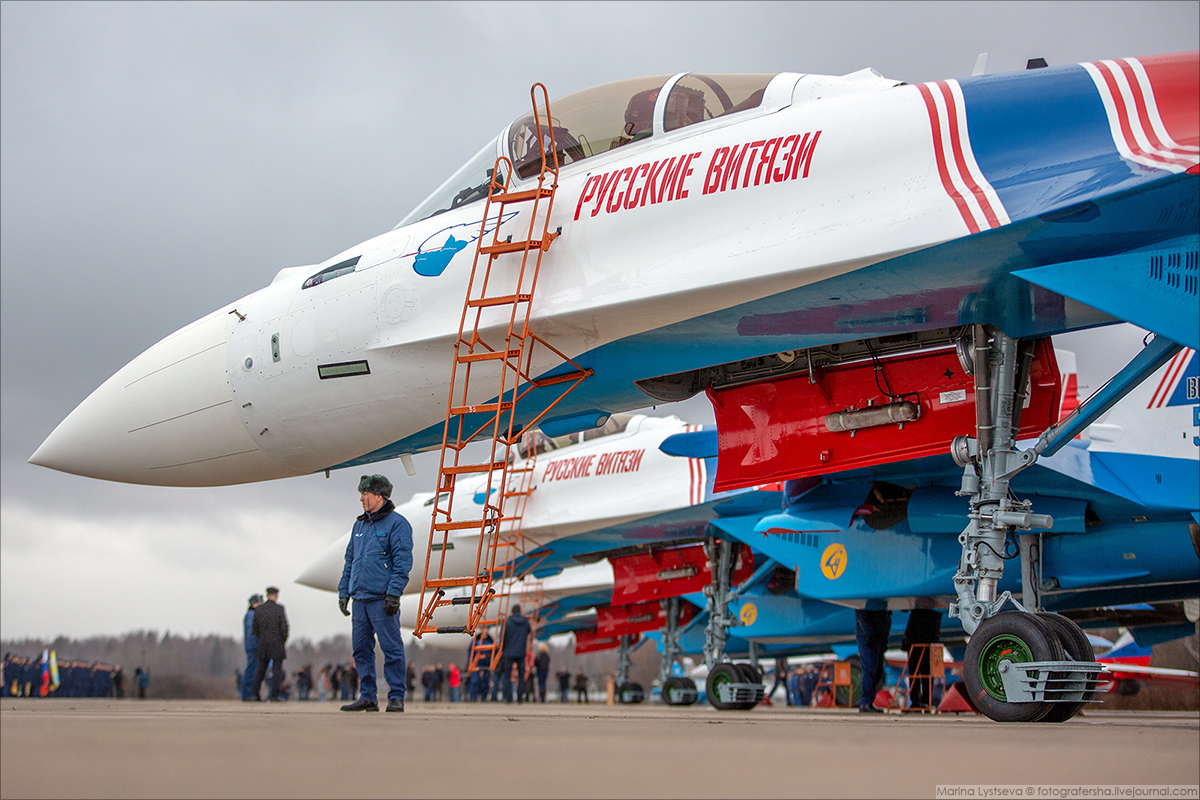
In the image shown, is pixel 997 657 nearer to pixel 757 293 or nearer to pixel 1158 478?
pixel 757 293

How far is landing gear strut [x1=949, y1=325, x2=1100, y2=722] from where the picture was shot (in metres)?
4.26

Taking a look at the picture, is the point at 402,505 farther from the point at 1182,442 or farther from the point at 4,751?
the point at 4,751

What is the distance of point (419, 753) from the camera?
2328 mm

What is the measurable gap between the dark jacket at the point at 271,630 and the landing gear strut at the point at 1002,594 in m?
7.37

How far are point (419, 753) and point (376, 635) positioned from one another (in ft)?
13.1

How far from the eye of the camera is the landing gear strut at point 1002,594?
4.26 metres

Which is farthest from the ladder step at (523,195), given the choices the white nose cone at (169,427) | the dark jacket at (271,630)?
the dark jacket at (271,630)

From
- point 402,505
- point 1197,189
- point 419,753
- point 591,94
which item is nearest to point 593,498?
point 402,505

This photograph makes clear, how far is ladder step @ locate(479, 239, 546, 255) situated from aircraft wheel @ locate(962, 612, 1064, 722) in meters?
3.10

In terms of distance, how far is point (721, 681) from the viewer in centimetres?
952

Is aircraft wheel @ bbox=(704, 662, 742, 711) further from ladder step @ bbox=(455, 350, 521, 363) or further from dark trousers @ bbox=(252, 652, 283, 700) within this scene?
ladder step @ bbox=(455, 350, 521, 363)

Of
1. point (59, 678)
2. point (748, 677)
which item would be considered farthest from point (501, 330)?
point (59, 678)

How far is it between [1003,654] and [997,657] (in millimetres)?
47

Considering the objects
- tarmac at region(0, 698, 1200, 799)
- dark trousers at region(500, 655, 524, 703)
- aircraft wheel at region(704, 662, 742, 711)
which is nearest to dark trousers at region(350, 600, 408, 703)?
tarmac at region(0, 698, 1200, 799)
